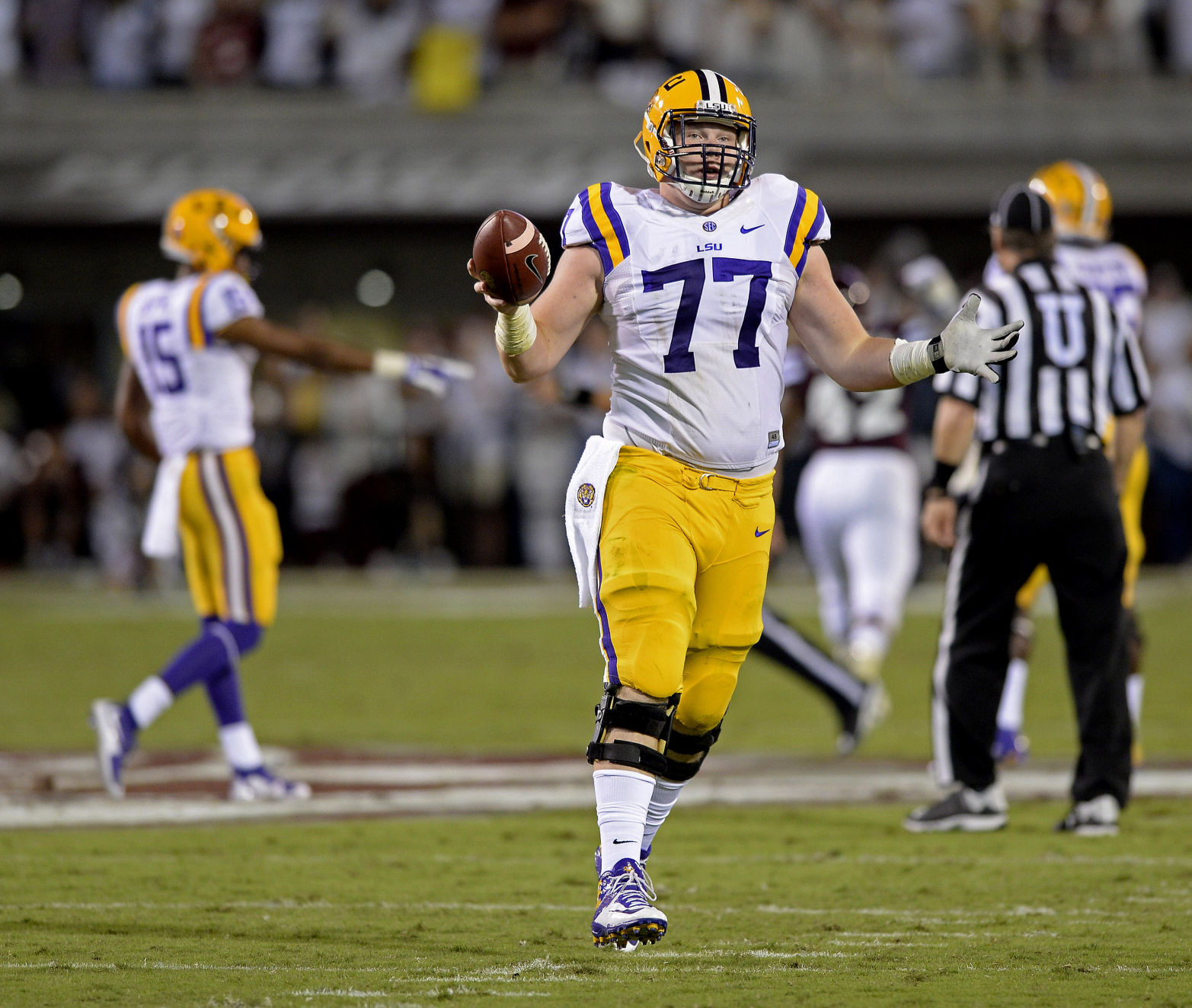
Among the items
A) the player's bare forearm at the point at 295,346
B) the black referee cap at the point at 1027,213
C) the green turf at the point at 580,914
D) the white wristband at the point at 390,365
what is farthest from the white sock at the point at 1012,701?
the player's bare forearm at the point at 295,346

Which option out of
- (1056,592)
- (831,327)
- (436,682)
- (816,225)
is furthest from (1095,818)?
(436,682)

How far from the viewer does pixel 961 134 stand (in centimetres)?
1950

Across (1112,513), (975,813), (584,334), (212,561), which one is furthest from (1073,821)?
(584,334)

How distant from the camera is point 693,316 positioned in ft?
14.8

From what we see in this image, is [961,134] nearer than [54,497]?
No

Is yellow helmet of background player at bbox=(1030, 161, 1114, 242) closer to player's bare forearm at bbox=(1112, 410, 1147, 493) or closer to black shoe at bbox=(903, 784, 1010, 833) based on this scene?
player's bare forearm at bbox=(1112, 410, 1147, 493)

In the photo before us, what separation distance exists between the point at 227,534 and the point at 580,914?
8.06 ft

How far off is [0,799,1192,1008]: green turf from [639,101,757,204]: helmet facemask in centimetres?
180

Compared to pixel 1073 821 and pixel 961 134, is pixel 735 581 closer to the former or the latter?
pixel 1073 821

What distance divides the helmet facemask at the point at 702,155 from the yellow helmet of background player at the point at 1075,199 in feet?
9.47

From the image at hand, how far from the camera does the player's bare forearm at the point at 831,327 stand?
4.63 meters

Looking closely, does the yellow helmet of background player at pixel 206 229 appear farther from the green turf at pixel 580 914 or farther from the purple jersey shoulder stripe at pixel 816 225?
the purple jersey shoulder stripe at pixel 816 225

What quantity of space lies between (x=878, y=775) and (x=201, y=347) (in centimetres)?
295

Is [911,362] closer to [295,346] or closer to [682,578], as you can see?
[682,578]
